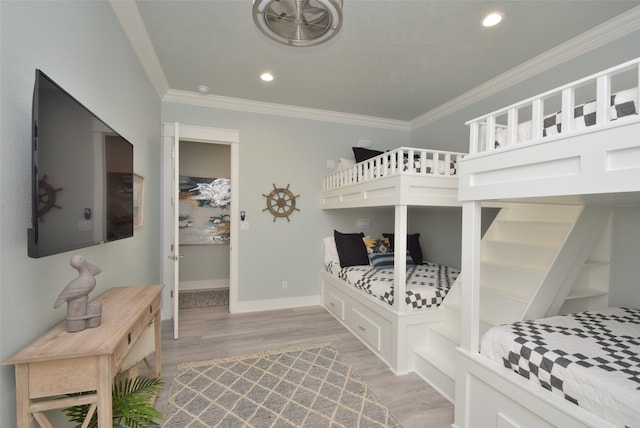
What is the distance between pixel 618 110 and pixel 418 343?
1971 mm

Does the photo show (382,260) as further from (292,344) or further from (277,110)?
(277,110)

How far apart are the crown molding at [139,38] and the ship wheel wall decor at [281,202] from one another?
172cm

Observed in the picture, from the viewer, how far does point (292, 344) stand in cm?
266

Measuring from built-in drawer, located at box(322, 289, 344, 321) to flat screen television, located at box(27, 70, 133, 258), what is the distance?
2.44 m

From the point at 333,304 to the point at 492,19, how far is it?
317 centimetres

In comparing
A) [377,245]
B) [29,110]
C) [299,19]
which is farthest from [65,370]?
[377,245]

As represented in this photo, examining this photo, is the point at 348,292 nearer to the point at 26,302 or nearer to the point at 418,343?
the point at 418,343

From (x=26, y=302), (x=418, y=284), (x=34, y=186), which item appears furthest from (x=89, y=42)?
(x=418, y=284)

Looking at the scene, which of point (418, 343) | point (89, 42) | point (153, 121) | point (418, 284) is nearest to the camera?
point (89, 42)

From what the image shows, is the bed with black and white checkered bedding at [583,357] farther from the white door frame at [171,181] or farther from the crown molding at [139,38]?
the crown molding at [139,38]

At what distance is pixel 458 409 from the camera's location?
5.35ft

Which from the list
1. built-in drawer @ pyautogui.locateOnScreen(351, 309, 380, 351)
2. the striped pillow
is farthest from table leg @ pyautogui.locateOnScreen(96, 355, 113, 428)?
the striped pillow

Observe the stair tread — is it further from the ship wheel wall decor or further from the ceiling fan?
the ship wheel wall decor

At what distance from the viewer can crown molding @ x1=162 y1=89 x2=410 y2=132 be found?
3322 millimetres
